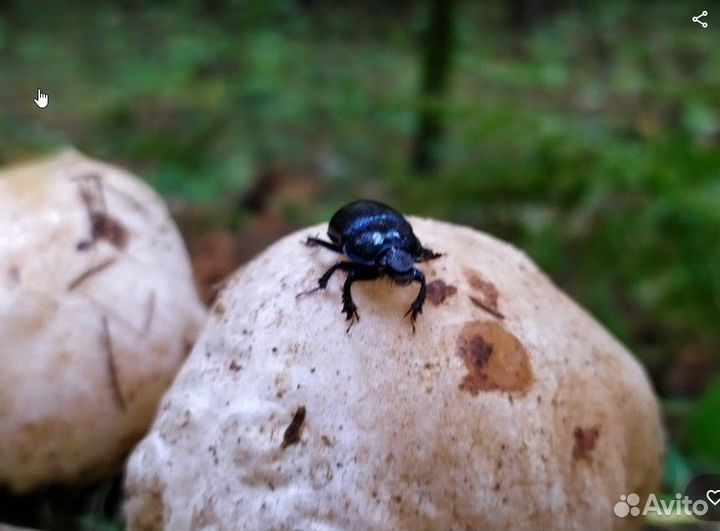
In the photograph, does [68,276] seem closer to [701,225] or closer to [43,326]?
[43,326]

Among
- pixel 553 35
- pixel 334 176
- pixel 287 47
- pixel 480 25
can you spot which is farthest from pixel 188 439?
pixel 480 25

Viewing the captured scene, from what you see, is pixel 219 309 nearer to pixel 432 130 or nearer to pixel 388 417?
pixel 388 417

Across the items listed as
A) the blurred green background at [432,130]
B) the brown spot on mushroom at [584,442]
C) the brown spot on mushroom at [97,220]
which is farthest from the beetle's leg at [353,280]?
the blurred green background at [432,130]

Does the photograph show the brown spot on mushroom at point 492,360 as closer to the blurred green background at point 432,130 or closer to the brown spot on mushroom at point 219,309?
the brown spot on mushroom at point 219,309

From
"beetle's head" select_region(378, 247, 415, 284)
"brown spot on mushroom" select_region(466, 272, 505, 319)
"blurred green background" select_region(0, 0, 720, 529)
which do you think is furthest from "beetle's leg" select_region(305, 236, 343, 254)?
"blurred green background" select_region(0, 0, 720, 529)

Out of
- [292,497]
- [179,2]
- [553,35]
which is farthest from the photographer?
[553,35]

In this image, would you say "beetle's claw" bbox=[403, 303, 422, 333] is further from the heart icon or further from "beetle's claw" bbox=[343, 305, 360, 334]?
the heart icon

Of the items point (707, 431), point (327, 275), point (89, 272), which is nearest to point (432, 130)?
point (707, 431)
